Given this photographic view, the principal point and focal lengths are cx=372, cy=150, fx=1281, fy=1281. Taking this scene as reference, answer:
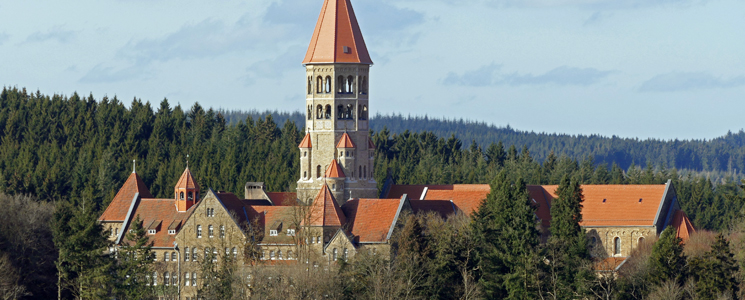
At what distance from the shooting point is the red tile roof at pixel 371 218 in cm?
8919

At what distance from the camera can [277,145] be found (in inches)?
6166

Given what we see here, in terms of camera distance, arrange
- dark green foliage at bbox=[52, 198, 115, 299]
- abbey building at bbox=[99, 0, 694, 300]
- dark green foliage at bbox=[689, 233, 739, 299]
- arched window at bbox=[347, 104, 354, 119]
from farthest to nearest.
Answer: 1. arched window at bbox=[347, 104, 354, 119]
2. abbey building at bbox=[99, 0, 694, 300]
3. dark green foliage at bbox=[52, 198, 115, 299]
4. dark green foliage at bbox=[689, 233, 739, 299]

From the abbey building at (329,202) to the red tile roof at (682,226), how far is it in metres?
0.11

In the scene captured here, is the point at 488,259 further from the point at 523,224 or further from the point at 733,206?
the point at 733,206

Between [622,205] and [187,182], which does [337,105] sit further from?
[622,205]

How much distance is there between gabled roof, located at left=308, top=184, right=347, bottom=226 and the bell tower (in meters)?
7.43

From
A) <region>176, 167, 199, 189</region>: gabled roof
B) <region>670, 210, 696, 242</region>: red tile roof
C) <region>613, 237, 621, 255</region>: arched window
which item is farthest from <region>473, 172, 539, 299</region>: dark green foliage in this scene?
<region>176, 167, 199, 189</region>: gabled roof

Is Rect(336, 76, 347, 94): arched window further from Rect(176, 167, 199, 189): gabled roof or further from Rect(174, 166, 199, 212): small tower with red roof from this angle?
Rect(176, 167, 199, 189): gabled roof

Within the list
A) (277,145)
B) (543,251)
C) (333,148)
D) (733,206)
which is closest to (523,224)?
(543,251)

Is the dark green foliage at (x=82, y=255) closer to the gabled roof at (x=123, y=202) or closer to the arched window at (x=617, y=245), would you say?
the gabled roof at (x=123, y=202)

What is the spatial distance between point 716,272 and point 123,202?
47323mm

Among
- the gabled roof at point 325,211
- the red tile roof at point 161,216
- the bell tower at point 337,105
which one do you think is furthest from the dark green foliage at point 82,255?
the bell tower at point 337,105

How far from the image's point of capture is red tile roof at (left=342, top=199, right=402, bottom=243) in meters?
89.2

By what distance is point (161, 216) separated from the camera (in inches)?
3841
